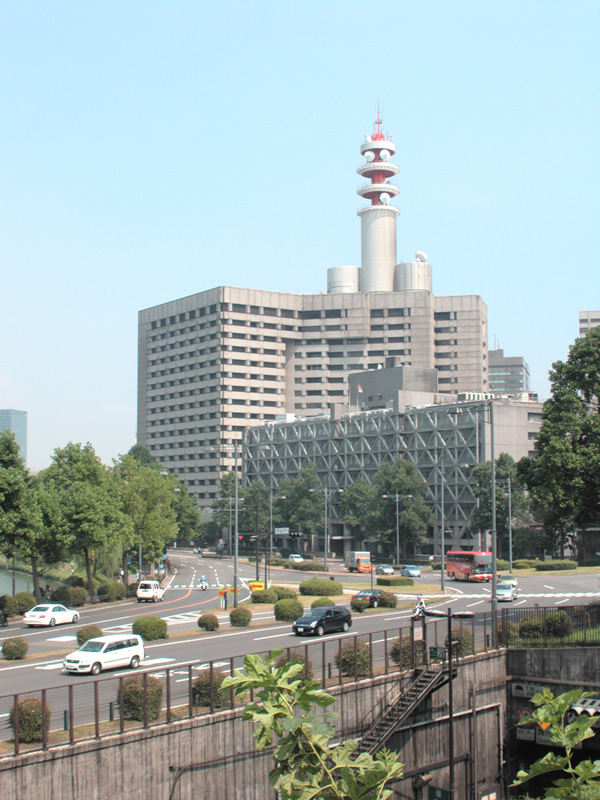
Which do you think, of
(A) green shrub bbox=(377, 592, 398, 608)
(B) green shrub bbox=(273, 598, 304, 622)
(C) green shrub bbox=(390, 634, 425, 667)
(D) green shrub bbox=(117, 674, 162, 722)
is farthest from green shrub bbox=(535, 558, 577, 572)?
(D) green shrub bbox=(117, 674, 162, 722)

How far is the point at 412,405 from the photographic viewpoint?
5448 inches

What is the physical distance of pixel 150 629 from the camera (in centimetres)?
4016

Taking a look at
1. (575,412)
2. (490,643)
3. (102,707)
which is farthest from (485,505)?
(102,707)

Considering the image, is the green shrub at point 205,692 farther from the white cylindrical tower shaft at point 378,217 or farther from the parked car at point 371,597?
the white cylindrical tower shaft at point 378,217

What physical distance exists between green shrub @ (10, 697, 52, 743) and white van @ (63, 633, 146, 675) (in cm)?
1169

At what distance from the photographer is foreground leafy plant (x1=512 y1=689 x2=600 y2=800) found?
6.87m

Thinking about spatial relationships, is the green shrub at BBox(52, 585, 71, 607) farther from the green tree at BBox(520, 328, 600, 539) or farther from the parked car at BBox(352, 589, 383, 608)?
the green tree at BBox(520, 328, 600, 539)

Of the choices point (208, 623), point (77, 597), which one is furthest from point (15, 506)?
point (208, 623)

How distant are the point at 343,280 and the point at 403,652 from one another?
167843 millimetres

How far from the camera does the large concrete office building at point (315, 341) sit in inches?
7190

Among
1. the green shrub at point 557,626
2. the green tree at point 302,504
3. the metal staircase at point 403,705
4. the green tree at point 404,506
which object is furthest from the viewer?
the green tree at point 302,504

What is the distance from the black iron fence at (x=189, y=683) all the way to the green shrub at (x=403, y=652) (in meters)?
0.04

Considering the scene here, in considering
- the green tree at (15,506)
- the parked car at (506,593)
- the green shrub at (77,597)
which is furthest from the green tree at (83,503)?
the parked car at (506,593)

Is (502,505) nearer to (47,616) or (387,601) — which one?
(387,601)
